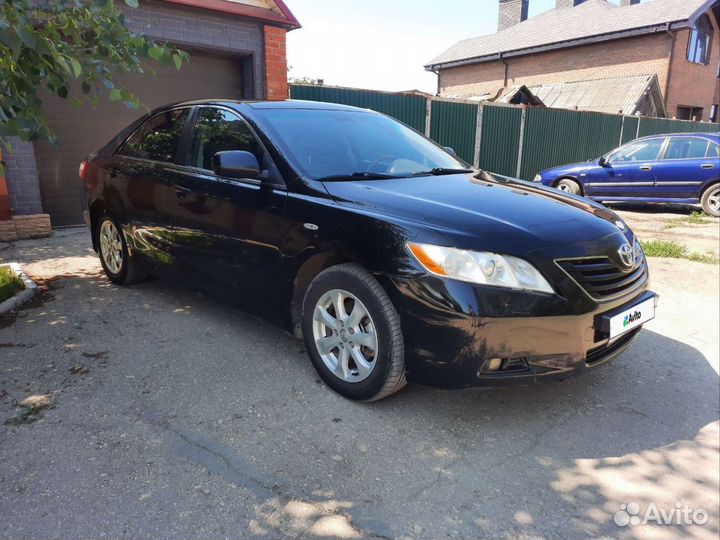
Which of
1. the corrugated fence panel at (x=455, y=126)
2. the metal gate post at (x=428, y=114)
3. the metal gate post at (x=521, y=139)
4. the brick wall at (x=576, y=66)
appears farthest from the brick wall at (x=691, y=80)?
the metal gate post at (x=428, y=114)

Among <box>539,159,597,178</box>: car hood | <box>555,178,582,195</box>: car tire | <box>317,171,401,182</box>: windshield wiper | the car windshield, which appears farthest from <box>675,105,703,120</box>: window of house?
<box>317,171,401,182</box>: windshield wiper

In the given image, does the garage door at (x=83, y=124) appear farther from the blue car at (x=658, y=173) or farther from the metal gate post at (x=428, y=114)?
the blue car at (x=658, y=173)

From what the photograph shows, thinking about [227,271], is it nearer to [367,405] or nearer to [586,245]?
[367,405]

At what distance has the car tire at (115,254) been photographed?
188 inches

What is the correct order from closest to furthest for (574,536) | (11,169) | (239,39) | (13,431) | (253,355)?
(574,536)
(13,431)
(253,355)
(11,169)
(239,39)

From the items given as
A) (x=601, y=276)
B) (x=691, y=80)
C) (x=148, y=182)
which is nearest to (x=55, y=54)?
(x=148, y=182)

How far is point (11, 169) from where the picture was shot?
702 cm

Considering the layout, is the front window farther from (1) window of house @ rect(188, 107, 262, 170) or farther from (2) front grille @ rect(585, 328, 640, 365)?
(1) window of house @ rect(188, 107, 262, 170)

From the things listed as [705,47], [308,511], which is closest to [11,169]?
[308,511]

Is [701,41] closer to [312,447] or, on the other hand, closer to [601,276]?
[601,276]

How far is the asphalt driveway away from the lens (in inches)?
84.7

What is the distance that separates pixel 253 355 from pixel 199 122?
1786mm

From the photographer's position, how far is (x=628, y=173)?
1084 cm

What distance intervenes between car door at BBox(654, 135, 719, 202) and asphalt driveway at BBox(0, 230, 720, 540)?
25.5 ft
